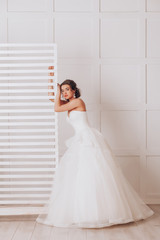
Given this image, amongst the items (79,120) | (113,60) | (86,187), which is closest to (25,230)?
(86,187)

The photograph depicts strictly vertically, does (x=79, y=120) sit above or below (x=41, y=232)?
above

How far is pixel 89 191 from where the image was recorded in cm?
286

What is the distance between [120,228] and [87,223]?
31cm

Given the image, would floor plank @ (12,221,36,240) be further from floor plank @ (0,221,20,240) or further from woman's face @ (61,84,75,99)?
woman's face @ (61,84,75,99)

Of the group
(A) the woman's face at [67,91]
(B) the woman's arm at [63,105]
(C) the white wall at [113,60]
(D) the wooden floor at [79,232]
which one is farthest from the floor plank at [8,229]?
(A) the woman's face at [67,91]

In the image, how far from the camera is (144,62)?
3.77 metres

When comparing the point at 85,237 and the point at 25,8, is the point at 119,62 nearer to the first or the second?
the point at 25,8

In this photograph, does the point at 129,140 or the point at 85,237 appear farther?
the point at 129,140

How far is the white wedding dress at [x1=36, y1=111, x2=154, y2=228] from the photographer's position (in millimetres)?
2830

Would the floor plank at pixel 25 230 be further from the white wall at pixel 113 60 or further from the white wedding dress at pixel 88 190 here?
the white wall at pixel 113 60

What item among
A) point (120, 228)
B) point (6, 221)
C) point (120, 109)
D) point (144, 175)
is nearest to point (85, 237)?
point (120, 228)

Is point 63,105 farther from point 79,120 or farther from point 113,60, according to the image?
point 113,60

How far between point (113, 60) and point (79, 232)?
204 centimetres

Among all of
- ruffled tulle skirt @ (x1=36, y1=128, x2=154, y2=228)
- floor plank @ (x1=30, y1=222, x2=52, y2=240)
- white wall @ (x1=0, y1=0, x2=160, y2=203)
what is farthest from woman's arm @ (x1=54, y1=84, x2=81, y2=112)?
floor plank @ (x1=30, y1=222, x2=52, y2=240)
